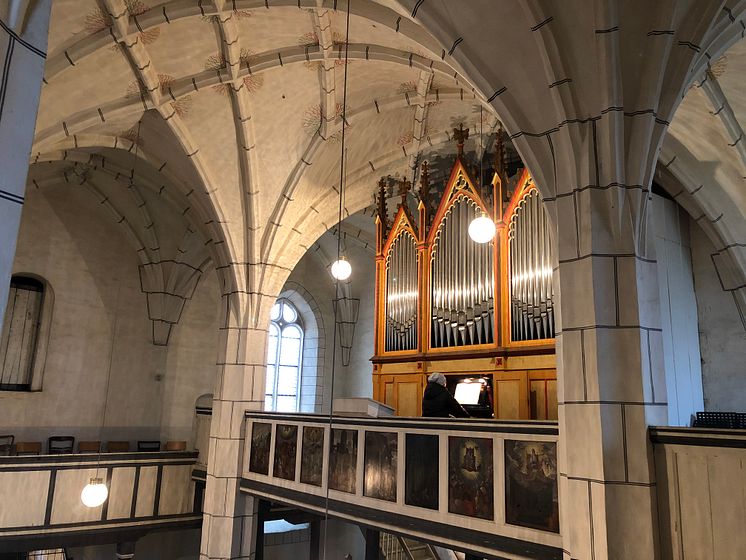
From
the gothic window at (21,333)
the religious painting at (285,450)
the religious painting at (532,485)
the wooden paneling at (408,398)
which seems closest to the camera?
the religious painting at (532,485)

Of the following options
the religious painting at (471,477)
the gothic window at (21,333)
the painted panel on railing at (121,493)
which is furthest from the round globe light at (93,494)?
the religious painting at (471,477)

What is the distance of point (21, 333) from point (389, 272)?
25.3 ft

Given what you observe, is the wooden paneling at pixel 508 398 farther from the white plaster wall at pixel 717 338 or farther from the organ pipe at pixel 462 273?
the white plaster wall at pixel 717 338

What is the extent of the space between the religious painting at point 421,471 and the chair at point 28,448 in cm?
780

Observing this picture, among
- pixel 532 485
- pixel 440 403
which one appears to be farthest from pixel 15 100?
pixel 440 403

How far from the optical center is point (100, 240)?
12664 millimetres

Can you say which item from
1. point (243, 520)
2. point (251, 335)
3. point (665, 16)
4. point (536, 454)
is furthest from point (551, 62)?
point (243, 520)

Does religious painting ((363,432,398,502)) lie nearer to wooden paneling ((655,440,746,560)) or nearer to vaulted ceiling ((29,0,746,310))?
wooden paneling ((655,440,746,560))

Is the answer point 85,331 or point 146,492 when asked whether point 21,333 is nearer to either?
point 85,331

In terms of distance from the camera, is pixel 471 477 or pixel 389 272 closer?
pixel 471 477

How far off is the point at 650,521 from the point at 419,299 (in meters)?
5.02

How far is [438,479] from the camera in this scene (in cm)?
562

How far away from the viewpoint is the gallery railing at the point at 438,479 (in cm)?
475

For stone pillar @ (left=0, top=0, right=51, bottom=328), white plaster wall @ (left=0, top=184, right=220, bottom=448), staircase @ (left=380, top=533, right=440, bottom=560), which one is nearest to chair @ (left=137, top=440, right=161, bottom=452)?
white plaster wall @ (left=0, top=184, right=220, bottom=448)
